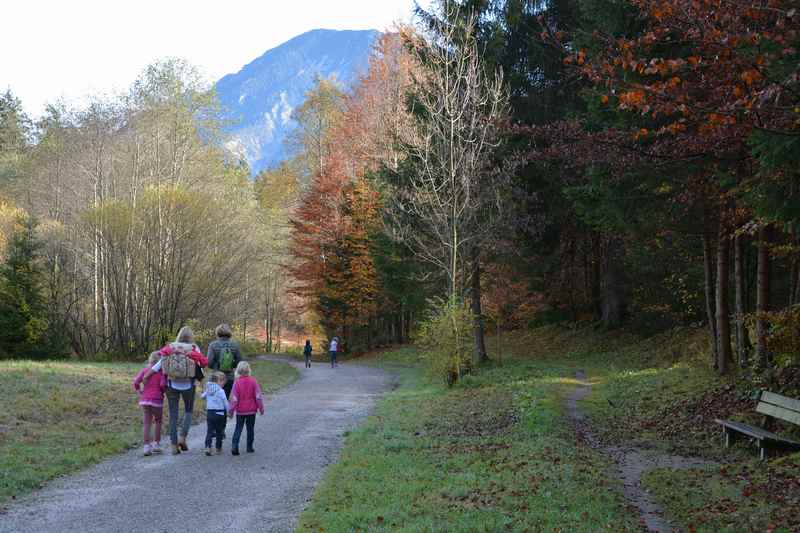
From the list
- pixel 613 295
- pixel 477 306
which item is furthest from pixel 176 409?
pixel 613 295

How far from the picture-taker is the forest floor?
6.58 m

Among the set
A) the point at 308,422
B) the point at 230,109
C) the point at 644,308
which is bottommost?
the point at 308,422

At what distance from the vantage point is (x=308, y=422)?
1434 centimetres

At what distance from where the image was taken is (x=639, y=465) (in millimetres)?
9508

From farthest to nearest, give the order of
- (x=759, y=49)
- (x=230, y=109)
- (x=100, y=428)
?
(x=230, y=109) → (x=100, y=428) → (x=759, y=49)

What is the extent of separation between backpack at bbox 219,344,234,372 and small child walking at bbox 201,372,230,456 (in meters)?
0.75

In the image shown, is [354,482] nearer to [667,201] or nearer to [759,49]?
[759,49]

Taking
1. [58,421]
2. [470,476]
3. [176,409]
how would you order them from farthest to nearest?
1. [58,421]
2. [176,409]
3. [470,476]

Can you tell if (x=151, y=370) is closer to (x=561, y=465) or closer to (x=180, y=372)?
(x=180, y=372)

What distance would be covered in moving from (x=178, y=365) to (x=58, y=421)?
14.1ft

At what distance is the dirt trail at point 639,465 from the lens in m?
6.89

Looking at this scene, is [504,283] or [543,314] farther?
[543,314]

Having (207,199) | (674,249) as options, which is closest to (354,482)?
(674,249)

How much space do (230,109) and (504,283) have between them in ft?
68.1
